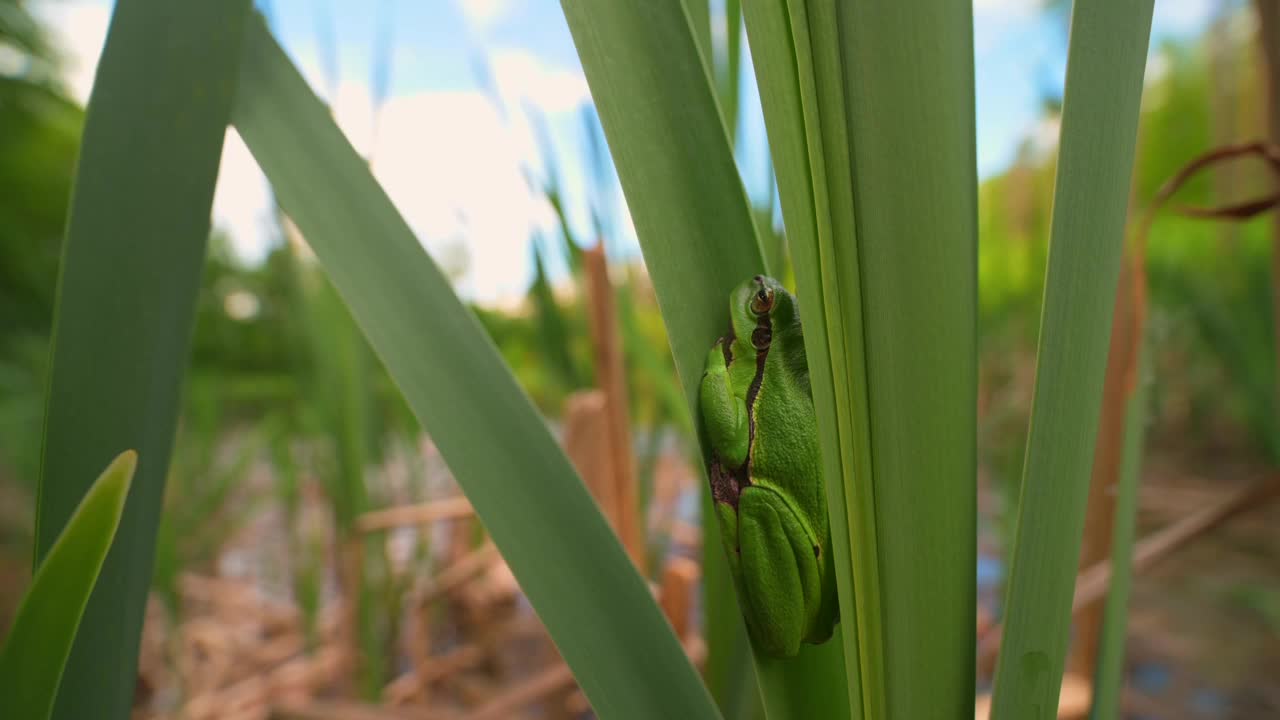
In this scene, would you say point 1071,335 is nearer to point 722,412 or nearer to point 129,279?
point 722,412

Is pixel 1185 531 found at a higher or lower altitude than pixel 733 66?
lower

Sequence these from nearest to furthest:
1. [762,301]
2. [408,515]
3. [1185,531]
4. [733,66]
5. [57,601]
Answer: [57,601] → [762,301] → [733,66] → [1185,531] → [408,515]

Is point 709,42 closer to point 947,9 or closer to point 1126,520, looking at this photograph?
point 947,9

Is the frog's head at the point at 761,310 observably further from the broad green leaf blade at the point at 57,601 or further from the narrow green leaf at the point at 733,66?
the broad green leaf blade at the point at 57,601

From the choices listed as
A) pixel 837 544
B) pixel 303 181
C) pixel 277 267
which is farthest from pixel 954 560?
pixel 277 267

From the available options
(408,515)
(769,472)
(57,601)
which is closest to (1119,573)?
(769,472)

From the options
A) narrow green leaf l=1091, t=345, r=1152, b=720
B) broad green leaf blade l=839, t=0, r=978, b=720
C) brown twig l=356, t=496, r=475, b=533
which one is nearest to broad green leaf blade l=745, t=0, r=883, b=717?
broad green leaf blade l=839, t=0, r=978, b=720
